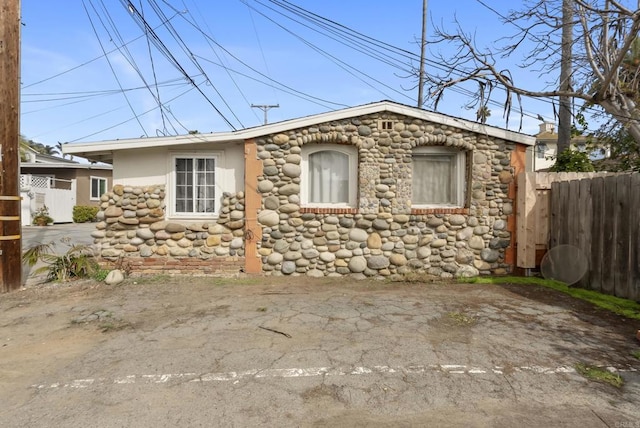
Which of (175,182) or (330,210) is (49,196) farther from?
(330,210)

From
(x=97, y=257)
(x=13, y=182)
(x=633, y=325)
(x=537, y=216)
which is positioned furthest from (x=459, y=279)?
(x=13, y=182)

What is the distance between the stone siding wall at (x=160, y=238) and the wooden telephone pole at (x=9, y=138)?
1.51m

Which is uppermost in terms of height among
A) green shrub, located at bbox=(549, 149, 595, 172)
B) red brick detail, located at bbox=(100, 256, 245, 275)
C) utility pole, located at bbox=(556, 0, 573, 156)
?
utility pole, located at bbox=(556, 0, 573, 156)

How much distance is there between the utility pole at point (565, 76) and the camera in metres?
8.45

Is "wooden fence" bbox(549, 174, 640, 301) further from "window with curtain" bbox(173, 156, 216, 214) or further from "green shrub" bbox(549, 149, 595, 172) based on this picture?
"window with curtain" bbox(173, 156, 216, 214)

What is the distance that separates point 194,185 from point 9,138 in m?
3.18

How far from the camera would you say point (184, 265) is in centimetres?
800

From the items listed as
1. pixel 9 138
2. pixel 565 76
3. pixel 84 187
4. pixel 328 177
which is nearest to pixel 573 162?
pixel 565 76

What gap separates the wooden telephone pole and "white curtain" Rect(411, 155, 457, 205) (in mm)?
7517

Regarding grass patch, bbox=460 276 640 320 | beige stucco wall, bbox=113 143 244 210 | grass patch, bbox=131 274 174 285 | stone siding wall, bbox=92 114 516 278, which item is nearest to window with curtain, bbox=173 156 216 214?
beige stucco wall, bbox=113 143 244 210

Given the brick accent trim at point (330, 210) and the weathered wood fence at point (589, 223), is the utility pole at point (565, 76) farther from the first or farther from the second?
the brick accent trim at point (330, 210)

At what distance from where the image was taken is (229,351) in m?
4.10

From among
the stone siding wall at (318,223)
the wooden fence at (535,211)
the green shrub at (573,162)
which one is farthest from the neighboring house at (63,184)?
the green shrub at (573,162)

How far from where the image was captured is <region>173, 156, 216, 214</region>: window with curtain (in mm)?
8211
